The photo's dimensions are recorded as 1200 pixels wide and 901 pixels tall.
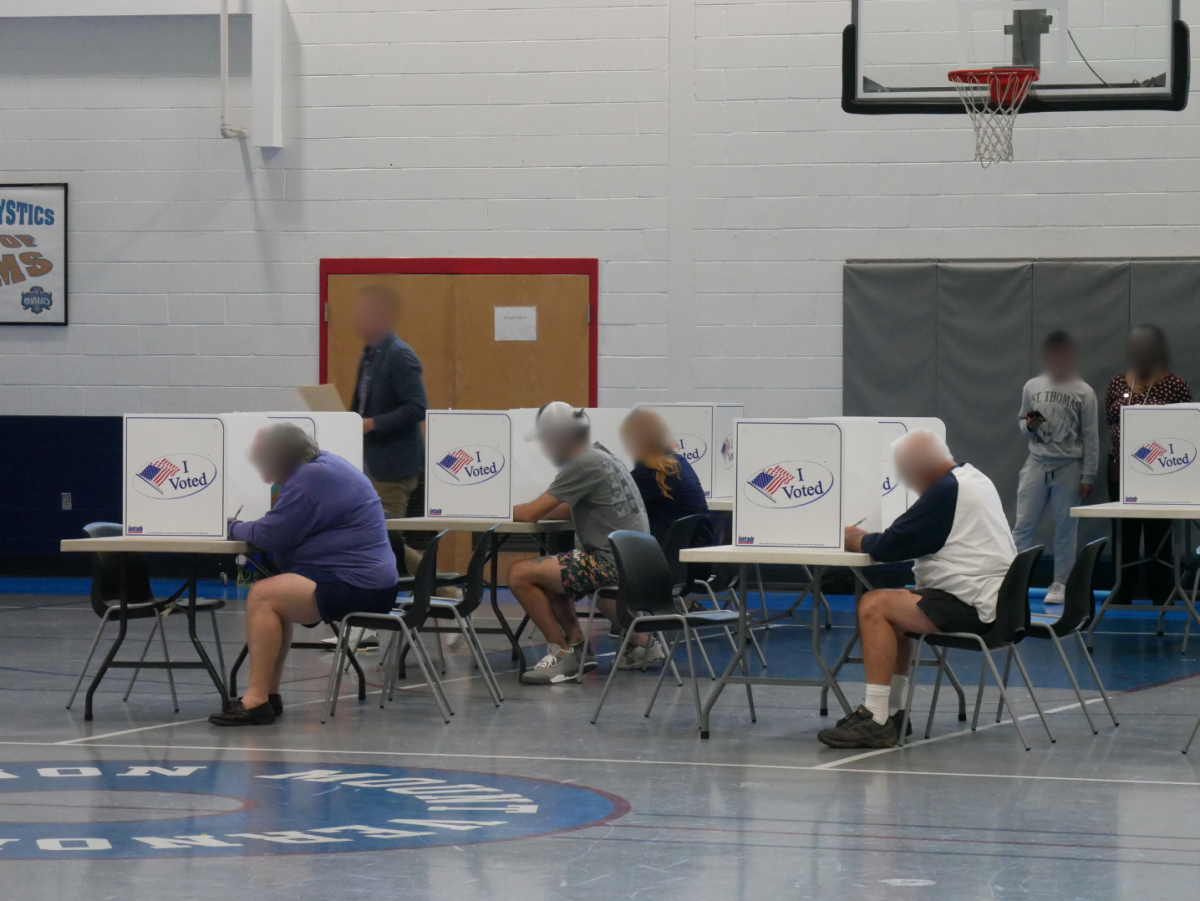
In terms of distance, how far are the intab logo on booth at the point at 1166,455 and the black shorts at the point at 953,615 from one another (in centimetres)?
288

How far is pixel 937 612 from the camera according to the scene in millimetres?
5648

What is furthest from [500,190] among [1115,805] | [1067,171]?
[1115,805]

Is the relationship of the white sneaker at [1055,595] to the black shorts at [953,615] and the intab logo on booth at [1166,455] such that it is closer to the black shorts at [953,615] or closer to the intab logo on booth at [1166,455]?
the intab logo on booth at [1166,455]

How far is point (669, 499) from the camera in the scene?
25.3ft

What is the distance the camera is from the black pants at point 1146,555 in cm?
977

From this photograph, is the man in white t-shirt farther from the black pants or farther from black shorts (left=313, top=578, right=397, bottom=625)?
the black pants

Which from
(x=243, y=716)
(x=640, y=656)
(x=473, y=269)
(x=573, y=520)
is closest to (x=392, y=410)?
(x=573, y=520)

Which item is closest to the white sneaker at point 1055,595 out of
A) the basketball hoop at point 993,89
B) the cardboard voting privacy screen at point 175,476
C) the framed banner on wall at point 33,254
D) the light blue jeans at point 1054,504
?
the light blue jeans at point 1054,504

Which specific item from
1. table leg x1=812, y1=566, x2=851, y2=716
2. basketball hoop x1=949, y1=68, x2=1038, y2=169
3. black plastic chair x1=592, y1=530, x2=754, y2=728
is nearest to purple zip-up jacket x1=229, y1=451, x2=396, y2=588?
black plastic chair x1=592, y1=530, x2=754, y2=728

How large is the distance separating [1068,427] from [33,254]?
691 cm

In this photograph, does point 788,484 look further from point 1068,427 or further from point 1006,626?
point 1068,427

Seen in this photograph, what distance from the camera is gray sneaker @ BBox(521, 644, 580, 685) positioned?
721cm

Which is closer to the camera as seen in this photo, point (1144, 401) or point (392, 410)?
point (392, 410)

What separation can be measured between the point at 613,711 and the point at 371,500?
1262 mm
